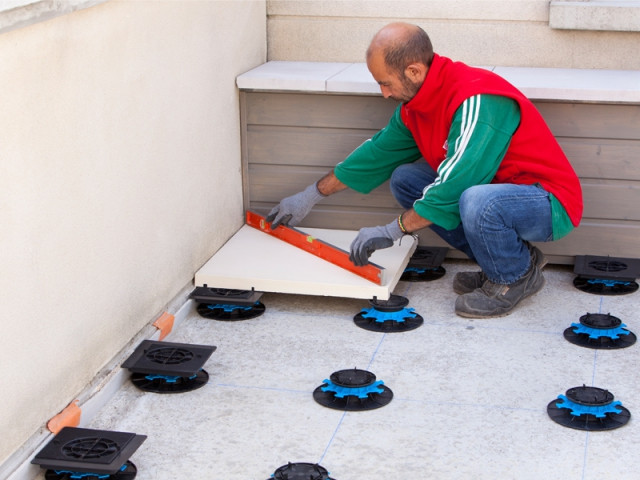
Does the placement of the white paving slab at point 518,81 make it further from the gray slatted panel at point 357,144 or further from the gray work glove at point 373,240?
the gray work glove at point 373,240

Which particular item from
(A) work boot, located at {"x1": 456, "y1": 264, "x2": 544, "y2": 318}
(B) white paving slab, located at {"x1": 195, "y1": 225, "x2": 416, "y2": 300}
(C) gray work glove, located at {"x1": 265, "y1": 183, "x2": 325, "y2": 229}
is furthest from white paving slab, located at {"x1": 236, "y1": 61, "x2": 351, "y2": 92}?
(A) work boot, located at {"x1": 456, "y1": 264, "x2": 544, "y2": 318}

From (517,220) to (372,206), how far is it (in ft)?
2.60

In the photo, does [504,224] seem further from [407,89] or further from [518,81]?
[518,81]

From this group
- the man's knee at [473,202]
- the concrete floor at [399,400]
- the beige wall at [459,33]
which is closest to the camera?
the concrete floor at [399,400]

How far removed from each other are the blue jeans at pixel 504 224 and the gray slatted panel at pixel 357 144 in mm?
440

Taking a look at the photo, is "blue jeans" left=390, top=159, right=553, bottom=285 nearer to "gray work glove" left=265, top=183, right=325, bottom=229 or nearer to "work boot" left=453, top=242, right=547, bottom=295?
"work boot" left=453, top=242, right=547, bottom=295

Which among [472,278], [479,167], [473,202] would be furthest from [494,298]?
[479,167]

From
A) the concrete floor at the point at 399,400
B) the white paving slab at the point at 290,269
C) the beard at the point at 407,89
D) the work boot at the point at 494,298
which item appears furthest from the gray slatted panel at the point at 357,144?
the beard at the point at 407,89

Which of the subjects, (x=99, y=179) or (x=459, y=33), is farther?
(x=459, y=33)

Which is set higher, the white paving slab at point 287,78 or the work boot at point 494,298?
the white paving slab at point 287,78

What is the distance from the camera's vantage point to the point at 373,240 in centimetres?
314

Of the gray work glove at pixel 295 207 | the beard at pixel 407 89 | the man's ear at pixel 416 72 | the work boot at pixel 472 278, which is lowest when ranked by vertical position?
the work boot at pixel 472 278

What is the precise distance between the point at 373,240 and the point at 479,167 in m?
0.42

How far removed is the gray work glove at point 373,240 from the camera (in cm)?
314
